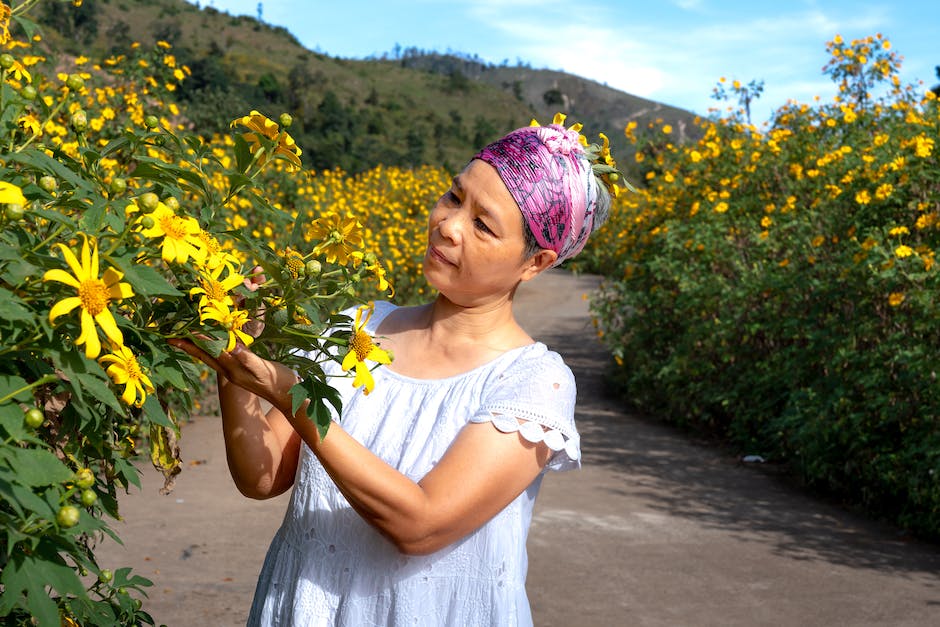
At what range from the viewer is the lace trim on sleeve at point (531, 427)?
1.50 metres

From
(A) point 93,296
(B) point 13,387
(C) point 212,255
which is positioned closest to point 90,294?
(A) point 93,296

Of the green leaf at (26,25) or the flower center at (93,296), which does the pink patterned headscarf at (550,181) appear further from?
the flower center at (93,296)

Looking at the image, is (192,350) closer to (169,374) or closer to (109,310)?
(169,374)

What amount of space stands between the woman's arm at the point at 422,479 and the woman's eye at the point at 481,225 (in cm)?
28

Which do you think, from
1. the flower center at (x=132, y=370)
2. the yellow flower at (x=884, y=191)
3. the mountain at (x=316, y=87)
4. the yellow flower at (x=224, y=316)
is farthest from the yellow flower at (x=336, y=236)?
the mountain at (x=316, y=87)

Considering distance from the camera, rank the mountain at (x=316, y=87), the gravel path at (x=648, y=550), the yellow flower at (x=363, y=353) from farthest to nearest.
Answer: the mountain at (x=316, y=87), the gravel path at (x=648, y=550), the yellow flower at (x=363, y=353)

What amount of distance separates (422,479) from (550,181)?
0.47 m

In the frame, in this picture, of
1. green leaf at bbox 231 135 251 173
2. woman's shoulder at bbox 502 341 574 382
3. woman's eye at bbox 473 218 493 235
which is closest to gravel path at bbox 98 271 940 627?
woman's shoulder at bbox 502 341 574 382

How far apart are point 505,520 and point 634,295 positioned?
670 cm

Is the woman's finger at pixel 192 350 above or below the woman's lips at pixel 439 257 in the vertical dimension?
below

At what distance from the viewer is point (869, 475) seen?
5301 millimetres

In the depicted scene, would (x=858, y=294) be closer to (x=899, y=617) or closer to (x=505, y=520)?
(x=899, y=617)

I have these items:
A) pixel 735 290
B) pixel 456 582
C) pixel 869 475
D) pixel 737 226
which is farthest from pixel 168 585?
pixel 737 226

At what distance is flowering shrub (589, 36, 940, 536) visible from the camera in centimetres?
514
